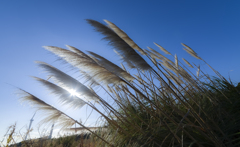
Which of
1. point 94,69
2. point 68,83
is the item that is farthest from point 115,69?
point 68,83

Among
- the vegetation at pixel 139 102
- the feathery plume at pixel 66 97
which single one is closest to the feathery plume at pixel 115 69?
the vegetation at pixel 139 102

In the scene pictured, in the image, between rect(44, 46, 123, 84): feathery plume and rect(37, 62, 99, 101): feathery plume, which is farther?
rect(37, 62, 99, 101): feathery plume

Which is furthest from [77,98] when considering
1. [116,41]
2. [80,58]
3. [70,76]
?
[116,41]

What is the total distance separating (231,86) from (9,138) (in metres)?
5.04

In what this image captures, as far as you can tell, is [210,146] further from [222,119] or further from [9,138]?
[9,138]

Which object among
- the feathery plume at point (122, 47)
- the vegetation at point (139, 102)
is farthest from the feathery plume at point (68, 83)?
the feathery plume at point (122, 47)

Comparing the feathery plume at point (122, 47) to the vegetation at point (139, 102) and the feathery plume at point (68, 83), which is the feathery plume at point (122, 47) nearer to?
the vegetation at point (139, 102)

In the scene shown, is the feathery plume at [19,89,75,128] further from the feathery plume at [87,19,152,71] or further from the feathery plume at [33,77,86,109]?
the feathery plume at [87,19,152,71]

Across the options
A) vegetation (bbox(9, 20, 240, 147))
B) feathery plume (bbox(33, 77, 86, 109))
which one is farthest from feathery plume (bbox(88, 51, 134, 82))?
feathery plume (bbox(33, 77, 86, 109))

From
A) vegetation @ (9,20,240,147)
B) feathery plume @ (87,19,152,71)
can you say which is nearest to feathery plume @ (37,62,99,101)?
vegetation @ (9,20,240,147)

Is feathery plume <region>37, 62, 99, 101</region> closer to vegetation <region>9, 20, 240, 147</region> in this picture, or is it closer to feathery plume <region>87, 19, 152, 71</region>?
vegetation <region>9, 20, 240, 147</region>

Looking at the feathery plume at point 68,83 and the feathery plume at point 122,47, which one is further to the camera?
A: the feathery plume at point 68,83

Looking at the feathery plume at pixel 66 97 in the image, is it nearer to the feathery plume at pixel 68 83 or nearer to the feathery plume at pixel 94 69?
the feathery plume at pixel 68 83

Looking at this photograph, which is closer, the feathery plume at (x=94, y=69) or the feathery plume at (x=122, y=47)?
the feathery plume at (x=122, y=47)
